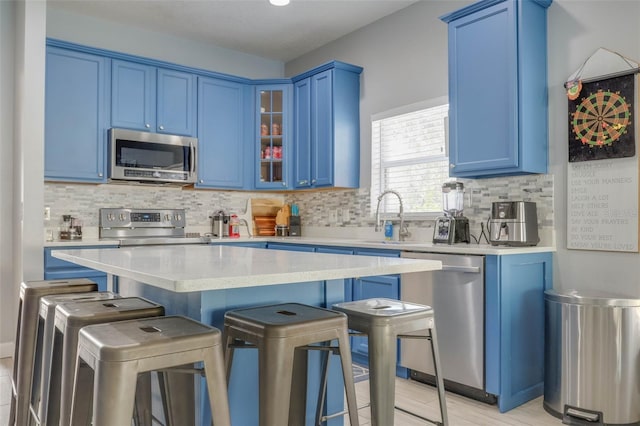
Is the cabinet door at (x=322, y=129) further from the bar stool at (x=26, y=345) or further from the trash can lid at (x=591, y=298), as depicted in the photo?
the bar stool at (x=26, y=345)

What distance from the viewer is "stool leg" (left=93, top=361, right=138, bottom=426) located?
3.97 feet

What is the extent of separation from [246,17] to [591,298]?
3.50m

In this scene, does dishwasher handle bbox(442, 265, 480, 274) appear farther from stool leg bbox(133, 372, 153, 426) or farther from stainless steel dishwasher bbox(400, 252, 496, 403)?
stool leg bbox(133, 372, 153, 426)

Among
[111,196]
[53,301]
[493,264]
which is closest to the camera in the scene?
[53,301]

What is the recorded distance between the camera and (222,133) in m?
4.86

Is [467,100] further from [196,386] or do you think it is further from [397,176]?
[196,386]

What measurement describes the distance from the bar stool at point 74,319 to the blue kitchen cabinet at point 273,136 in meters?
3.17

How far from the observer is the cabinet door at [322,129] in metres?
4.49

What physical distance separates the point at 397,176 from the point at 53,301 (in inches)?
117

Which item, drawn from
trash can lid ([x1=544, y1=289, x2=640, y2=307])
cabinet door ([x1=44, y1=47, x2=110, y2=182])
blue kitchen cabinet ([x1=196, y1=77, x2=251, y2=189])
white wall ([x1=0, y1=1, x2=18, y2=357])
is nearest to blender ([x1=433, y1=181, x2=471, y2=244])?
trash can lid ([x1=544, y1=289, x2=640, y2=307])

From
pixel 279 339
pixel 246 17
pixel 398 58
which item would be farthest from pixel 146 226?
pixel 279 339

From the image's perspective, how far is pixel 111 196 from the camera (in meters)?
4.46

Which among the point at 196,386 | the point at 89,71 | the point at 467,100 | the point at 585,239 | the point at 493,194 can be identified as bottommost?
the point at 196,386

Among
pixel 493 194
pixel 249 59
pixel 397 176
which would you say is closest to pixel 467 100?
pixel 493 194
